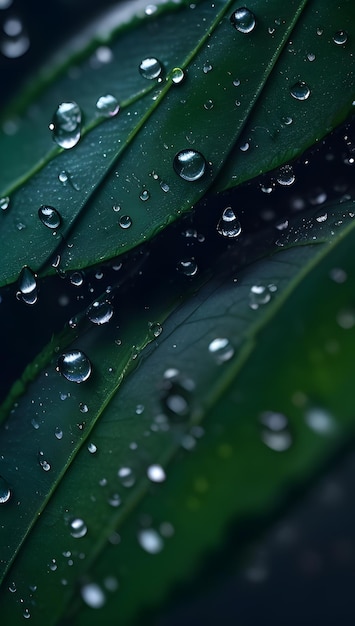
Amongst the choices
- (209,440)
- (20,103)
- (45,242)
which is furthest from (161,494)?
(20,103)

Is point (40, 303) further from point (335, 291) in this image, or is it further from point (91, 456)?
point (335, 291)

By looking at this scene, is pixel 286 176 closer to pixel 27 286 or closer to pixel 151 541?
pixel 27 286

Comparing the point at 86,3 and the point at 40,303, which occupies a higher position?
the point at 86,3

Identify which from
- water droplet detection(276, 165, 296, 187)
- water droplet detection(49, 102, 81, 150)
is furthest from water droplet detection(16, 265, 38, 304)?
water droplet detection(276, 165, 296, 187)

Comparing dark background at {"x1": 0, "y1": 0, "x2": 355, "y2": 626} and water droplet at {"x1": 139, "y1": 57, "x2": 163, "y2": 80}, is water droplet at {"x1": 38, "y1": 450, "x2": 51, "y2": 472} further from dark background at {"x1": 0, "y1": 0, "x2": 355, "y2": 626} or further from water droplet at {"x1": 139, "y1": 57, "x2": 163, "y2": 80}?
water droplet at {"x1": 139, "y1": 57, "x2": 163, "y2": 80}

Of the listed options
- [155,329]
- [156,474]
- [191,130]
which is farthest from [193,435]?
[191,130]

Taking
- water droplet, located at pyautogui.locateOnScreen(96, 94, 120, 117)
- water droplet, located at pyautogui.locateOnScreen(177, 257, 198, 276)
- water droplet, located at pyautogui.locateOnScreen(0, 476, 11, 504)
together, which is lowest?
water droplet, located at pyautogui.locateOnScreen(0, 476, 11, 504)
